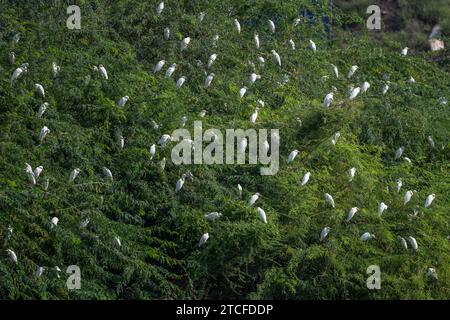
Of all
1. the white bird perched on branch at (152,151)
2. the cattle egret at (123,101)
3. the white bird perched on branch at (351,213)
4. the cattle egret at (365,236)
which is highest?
the cattle egret at (123,101)

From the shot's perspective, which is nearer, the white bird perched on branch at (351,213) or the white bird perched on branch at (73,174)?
the white bird perched on branch at (73,174)

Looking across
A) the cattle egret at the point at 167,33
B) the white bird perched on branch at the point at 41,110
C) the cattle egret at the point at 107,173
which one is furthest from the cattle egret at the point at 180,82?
the cattle egret at the point at 107,173

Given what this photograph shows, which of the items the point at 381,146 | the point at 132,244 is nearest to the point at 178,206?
the point at 132,244

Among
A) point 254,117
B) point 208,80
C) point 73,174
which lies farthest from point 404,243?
point 208,80

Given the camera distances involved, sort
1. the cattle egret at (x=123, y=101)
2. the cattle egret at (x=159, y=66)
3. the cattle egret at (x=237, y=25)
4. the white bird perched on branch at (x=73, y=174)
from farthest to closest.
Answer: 1. the cattle egret at (x=237, y=25)
2. the cattle egret at (x=159, y=66)
3. the cattle egret at (x=123, y=101)
4. the white bird perched on branch at (x=73, y=174)

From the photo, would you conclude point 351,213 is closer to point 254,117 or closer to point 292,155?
point 292,155

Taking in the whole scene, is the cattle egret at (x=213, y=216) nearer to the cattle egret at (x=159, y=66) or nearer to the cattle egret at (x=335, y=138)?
the cattle egret at (x=335, y=138)

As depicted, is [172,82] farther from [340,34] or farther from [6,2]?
[340,34]

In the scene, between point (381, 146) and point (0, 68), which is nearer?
point (0, 68)
